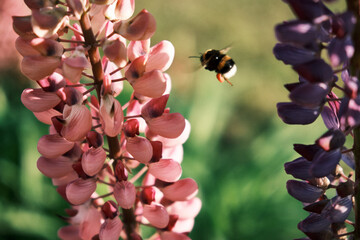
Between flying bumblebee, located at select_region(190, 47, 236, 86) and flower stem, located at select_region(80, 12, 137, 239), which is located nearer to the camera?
flower stem, located at select_region(80, 12, 137, 239)

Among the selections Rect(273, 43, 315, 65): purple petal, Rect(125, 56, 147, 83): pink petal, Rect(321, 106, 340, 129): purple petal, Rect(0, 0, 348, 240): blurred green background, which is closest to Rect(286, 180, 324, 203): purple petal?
Rect(321, 106, 340, 129): purple petal

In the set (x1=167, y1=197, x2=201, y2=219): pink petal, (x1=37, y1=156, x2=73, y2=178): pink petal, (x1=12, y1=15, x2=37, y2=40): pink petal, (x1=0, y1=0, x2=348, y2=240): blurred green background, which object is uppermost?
(x1=12, y1=15, x2=37, y2=40): pink petal

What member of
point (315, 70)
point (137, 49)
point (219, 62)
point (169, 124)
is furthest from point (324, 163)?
point (219, 62)

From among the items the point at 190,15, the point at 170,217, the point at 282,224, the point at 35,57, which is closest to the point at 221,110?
the point at 282,224

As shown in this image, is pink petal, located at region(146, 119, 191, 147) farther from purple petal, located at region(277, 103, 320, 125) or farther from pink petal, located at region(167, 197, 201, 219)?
purple petal, located at region(277, 103, 320, 125)

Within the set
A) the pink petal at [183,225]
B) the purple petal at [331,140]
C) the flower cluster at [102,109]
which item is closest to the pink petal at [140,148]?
the flower cluster at [102,109]

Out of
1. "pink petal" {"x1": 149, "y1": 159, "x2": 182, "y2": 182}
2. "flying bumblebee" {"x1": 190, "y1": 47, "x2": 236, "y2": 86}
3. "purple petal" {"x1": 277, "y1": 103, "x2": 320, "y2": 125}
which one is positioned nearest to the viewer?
"purple petal" {"x1": 277, "y1": 103, "x2": 320, "y2": 125}

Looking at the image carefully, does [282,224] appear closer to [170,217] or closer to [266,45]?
[170,217]

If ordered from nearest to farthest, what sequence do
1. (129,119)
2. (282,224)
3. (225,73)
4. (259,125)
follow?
(129,119) < (225,73) < (282,224) < (259,125)
